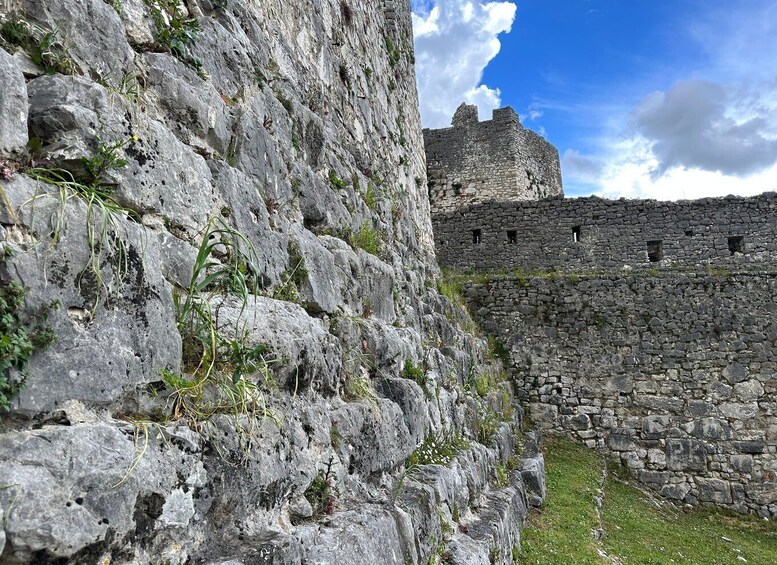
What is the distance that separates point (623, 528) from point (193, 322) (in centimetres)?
853

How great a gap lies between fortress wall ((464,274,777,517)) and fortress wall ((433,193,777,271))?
1.37 m

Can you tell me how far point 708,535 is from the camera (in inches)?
374

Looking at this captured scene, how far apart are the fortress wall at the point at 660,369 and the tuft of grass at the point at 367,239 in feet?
23.8

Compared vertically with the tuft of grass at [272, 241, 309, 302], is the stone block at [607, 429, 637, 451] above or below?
below

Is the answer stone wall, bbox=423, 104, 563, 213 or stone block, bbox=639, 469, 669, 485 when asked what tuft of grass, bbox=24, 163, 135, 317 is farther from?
stone wall, bbox=423, 104, 563, 213

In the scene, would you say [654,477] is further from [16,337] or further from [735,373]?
[16,337]

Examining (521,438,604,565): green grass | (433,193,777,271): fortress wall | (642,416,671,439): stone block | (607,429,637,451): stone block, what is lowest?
(521,438,604,565): green grass

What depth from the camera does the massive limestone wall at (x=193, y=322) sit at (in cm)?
180

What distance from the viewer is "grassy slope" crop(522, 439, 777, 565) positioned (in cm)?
666

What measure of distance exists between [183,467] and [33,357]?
2.32 feet

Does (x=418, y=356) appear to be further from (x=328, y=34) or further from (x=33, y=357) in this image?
(x=33, y=357)

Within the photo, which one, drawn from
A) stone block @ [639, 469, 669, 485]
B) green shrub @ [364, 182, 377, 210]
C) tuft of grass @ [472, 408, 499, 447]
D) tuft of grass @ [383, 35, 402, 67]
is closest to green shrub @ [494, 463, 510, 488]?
tuft of grass @ [472, 408, 499, 447]

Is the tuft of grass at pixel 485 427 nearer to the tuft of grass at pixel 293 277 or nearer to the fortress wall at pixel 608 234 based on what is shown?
the tuft of grass at pixel 293 277

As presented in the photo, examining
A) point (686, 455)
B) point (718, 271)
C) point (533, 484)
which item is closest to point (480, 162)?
point (718, 271)
